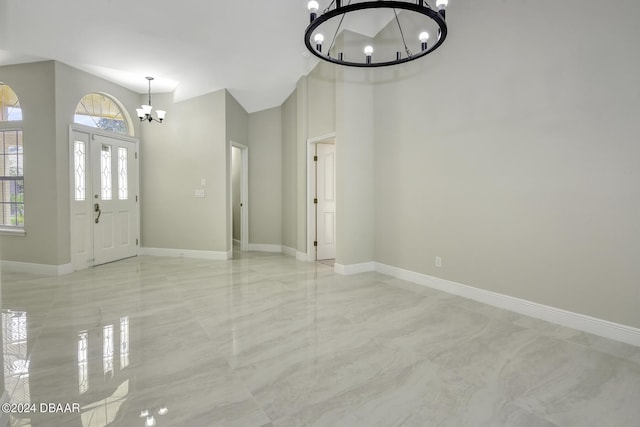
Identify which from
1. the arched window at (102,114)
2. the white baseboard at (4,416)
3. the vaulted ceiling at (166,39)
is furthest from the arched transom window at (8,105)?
the white baseboard at (4,416)

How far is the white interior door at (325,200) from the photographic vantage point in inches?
229

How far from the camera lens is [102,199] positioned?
17.9 feet

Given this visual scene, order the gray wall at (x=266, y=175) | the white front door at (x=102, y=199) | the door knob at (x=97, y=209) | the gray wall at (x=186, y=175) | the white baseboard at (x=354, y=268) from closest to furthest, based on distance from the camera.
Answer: the white baseboard at (x=354, y=268) < the white front door at (x=102, y=199) < the door knob at (x=97, y=209) < the gray wall at (x=186, y=175) < the gray wall at (x=266, y=175)

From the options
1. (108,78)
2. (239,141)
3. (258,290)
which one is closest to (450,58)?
(258,290)

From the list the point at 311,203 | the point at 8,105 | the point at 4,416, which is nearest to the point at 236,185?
the point at 311,203

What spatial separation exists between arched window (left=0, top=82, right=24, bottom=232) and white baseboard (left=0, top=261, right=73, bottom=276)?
52 centimetres

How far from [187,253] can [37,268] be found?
214 cm

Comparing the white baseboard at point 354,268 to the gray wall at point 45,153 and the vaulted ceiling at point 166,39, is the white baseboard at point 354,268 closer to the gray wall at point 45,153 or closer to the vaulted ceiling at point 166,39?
the vaulted ceiling at point 166,39

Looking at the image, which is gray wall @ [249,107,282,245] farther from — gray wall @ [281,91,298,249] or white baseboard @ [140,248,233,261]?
white baseboard @ [140,248,233,261]

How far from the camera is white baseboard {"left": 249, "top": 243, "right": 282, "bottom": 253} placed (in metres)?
6.83

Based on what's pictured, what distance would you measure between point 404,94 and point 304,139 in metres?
1.96

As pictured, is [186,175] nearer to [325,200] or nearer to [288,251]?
[288,251]

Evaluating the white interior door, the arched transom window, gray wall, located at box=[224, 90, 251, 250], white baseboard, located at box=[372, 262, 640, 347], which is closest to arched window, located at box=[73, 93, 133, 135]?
the arched transom window

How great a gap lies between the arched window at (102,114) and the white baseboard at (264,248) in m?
3.14
